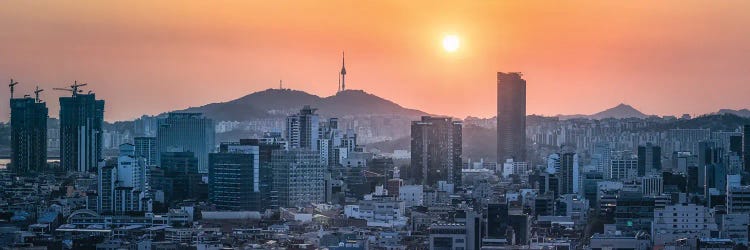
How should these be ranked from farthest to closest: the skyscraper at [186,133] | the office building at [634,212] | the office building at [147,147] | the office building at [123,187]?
the skyscraper at [186,133] → the office building at [147,147] → the office building at [123,187] → the office building at [634,212]

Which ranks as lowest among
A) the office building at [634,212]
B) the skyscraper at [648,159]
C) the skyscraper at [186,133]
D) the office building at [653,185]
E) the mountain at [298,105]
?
the office building at [634,212]

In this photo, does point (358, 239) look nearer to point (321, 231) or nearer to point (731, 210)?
point (321, 231)

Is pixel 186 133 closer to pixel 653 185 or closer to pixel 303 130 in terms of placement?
pixel 303 130

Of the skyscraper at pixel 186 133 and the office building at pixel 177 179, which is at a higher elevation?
the skyscraper at pixel 186 133

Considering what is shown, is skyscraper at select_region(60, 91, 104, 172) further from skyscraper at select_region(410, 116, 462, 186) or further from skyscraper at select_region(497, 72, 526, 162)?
skyscraper at select_region(497, 72, 526, 162)

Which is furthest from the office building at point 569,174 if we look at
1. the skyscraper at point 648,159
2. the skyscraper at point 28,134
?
the skyscraper at point 28,134

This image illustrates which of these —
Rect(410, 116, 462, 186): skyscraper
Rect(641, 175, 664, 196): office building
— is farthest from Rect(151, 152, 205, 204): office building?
Rect(641, 175, 664, 196): office building

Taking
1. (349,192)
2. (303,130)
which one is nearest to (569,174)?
(349,192)

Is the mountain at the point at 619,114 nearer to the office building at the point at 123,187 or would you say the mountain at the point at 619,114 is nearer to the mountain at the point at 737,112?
the mountain at the point at 737,112
